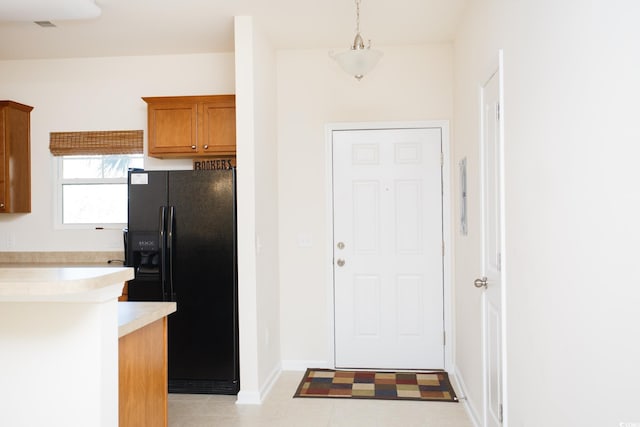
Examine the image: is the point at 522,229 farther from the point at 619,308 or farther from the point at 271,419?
Result: the point at 271,419

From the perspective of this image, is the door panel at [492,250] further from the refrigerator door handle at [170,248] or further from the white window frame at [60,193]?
the white window frame at [60,193]

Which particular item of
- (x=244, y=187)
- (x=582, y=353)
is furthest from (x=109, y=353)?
(x=244, y=187)

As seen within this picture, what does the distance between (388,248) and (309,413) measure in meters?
1.65

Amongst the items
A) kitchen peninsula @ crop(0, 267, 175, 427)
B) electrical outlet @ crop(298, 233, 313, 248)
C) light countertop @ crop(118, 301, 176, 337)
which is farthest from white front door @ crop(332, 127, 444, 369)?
kitchen peninsula @ crop(0, 267, 175, 427)

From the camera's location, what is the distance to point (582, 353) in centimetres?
161

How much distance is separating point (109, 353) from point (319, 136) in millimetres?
3380

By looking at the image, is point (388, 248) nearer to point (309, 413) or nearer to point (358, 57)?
point (309, 413)

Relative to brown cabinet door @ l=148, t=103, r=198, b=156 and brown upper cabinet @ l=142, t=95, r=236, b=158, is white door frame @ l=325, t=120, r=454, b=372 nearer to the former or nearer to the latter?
brown upper cabinet @ l=142, t=95, r=236, b=158

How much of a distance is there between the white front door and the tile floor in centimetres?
87

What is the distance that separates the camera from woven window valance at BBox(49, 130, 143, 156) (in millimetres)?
5098

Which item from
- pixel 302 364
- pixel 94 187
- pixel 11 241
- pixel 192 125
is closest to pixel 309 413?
pixel 302 364

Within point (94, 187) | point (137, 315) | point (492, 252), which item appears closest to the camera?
point (137, 315)

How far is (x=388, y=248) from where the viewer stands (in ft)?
16.2

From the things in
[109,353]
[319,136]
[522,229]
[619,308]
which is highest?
[319,136]
